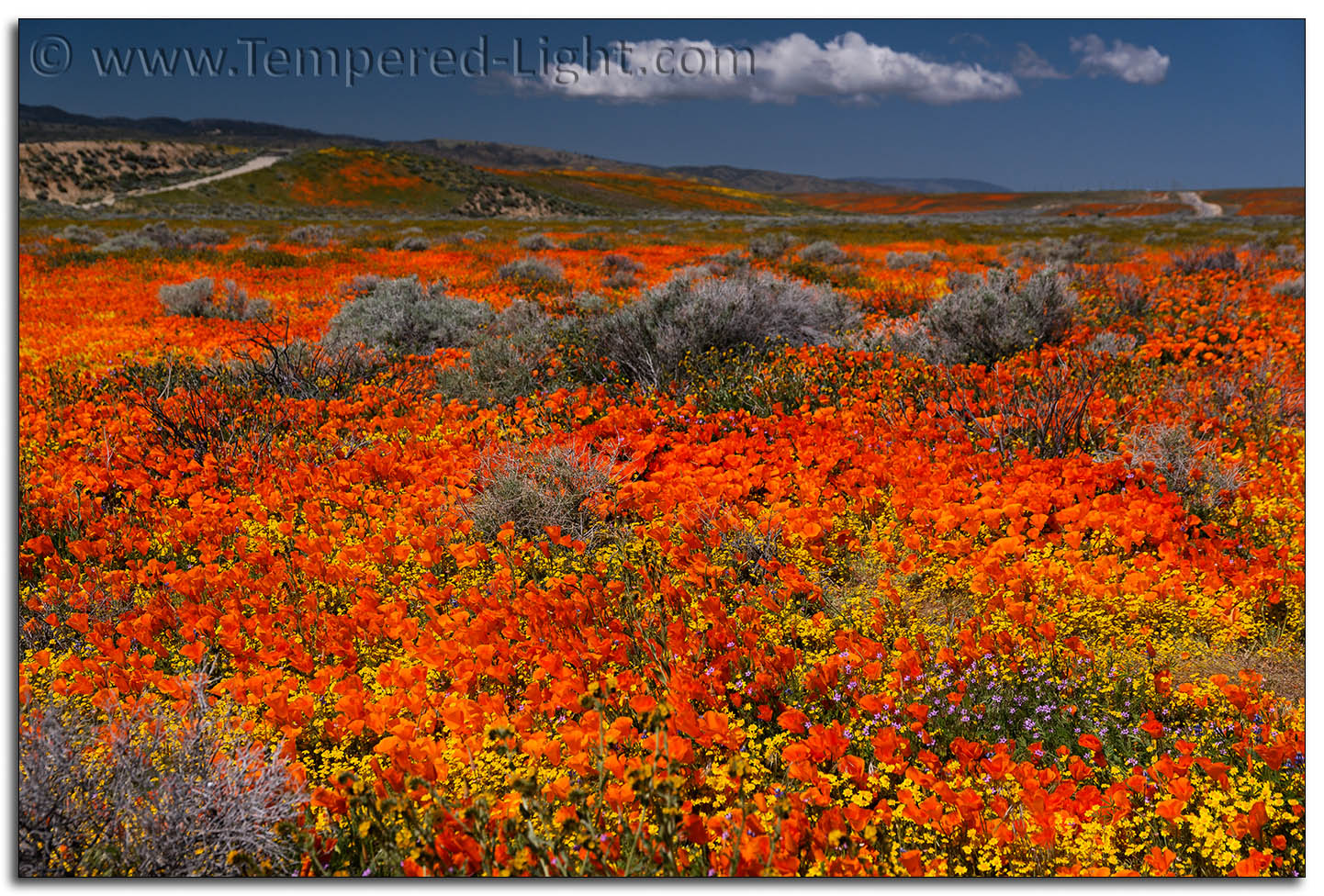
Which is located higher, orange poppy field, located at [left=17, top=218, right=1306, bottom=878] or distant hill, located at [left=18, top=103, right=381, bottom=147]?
distant hill, located at [left=18, top=103, right=381, bottom=147]


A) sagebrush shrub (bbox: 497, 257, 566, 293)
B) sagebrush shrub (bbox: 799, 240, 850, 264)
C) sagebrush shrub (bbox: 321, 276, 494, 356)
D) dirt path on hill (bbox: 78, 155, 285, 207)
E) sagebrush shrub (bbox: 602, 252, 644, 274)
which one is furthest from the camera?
dirt path on hill (bbox: 78, 155, 285, 207)

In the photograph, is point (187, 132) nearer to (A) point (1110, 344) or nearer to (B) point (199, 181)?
(B) point (199, 181)

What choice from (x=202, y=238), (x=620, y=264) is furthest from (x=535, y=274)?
(x=202, y=238)

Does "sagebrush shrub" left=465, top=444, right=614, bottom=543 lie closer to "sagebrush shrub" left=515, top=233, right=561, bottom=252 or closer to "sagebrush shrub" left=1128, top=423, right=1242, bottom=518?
"sagebrush shrub" left=1128, top=423, right=1242, bottom=518

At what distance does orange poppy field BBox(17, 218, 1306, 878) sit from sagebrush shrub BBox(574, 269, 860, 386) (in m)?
0.07

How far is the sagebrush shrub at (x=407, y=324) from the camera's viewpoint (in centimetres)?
877

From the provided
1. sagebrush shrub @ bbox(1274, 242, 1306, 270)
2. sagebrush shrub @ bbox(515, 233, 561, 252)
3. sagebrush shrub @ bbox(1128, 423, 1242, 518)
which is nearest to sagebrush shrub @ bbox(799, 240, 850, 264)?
sagebrush shrub @ bbox(515, 233, 561, 252)

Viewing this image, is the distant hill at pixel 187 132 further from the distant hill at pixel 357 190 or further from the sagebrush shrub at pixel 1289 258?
the sagebrush shrub at pixel 1289 258

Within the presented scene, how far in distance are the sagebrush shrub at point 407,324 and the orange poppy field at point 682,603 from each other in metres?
1.27

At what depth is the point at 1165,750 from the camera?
260 centimetres

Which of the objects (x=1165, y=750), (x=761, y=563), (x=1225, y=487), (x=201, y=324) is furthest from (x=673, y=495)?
(x=201, y=324)

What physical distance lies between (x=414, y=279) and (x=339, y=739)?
408 inches

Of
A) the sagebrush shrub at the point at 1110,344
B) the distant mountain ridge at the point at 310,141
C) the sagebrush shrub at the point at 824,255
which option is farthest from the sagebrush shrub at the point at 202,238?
the distant mountain ridge at the point at 310,141

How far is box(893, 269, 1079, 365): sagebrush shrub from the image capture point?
742 cm
